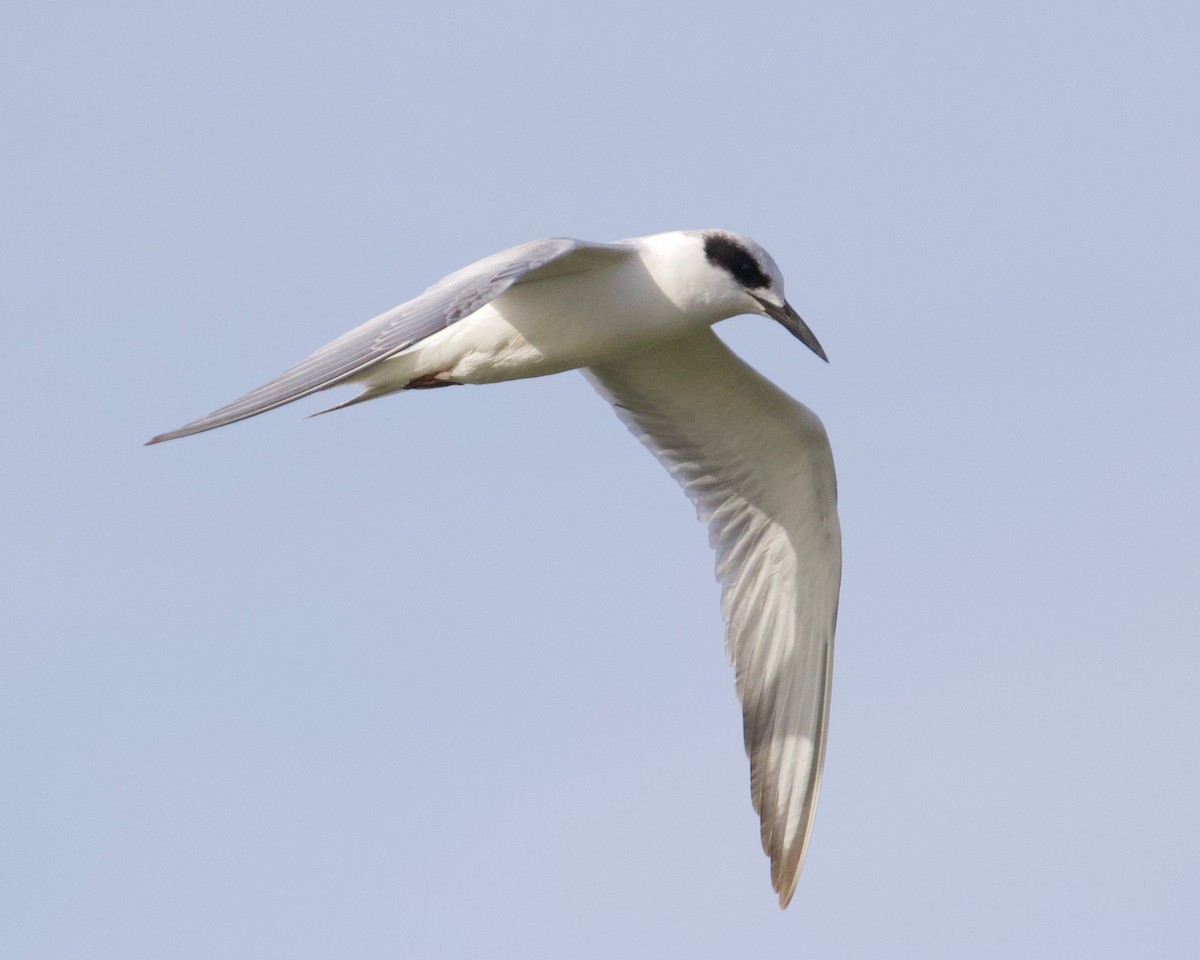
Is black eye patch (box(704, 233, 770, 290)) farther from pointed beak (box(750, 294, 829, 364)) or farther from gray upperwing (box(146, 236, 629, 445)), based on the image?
gray upperwing (box(146, 236, 629, 445))

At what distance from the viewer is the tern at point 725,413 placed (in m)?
10.9

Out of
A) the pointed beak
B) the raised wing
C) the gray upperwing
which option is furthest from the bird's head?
the raised wing

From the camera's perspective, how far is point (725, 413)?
12.5 metres

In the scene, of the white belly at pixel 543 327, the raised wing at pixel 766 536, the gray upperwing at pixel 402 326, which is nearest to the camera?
the gray upperwing at pixel 402 326

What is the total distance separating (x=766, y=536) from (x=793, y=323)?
7.30 feet

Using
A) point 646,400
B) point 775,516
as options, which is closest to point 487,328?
point 646,400

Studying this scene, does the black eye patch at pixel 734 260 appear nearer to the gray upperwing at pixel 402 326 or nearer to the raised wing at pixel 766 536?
the gray upperwing at pixel 402 326

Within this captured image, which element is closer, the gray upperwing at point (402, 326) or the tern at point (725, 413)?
the gray upperwing at point (402, 326)

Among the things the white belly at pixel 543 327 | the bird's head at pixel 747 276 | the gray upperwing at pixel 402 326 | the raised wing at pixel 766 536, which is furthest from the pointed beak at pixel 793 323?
the raised wing at pixel 766 536

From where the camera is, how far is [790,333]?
11.0 metres

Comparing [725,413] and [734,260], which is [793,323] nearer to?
[734,260]

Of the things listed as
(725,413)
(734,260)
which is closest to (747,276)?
(734,260)

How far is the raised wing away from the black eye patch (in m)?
1.32

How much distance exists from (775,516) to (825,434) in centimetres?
70
